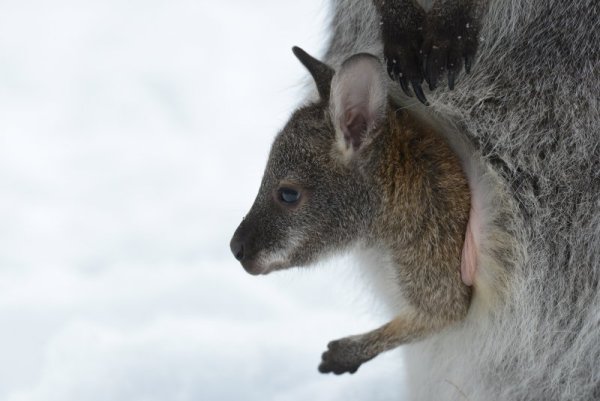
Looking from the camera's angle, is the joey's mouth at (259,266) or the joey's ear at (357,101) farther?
the joey's mouth at (259,266)

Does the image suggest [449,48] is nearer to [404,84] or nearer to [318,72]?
[404,84]

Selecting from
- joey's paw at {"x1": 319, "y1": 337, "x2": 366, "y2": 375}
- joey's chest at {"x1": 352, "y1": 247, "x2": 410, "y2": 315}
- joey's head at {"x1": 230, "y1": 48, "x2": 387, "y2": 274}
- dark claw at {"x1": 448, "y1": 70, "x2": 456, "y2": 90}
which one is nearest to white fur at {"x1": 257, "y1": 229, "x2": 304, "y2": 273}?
joey's head at {"x1": 230, "y1": 48, "x2": 387, "y2": 274}

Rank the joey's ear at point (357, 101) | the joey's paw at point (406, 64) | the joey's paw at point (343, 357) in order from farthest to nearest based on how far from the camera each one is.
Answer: the joey's paw at point (343, 357) → the joey's paw at point (406, 64) → the joey's ear at point (357, 101)

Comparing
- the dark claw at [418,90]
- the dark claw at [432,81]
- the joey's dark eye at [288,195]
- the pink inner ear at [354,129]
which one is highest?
the dark claw at [432,81]

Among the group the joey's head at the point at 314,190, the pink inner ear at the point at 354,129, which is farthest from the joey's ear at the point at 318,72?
the pink inner ear at the point at 354,129

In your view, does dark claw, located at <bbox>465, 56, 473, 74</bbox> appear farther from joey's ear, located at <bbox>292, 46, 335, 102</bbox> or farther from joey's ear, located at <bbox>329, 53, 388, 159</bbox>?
joey's ear, located at <bbox>292, 46, 335, 102</bbox>

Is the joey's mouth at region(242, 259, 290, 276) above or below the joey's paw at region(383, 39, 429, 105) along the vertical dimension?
below

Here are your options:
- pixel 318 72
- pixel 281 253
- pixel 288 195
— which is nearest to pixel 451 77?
pixel 318 72

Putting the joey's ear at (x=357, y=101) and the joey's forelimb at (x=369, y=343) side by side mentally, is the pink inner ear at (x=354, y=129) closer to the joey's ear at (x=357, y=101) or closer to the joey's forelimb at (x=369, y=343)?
the joey's ear at (x=357, y=101)
